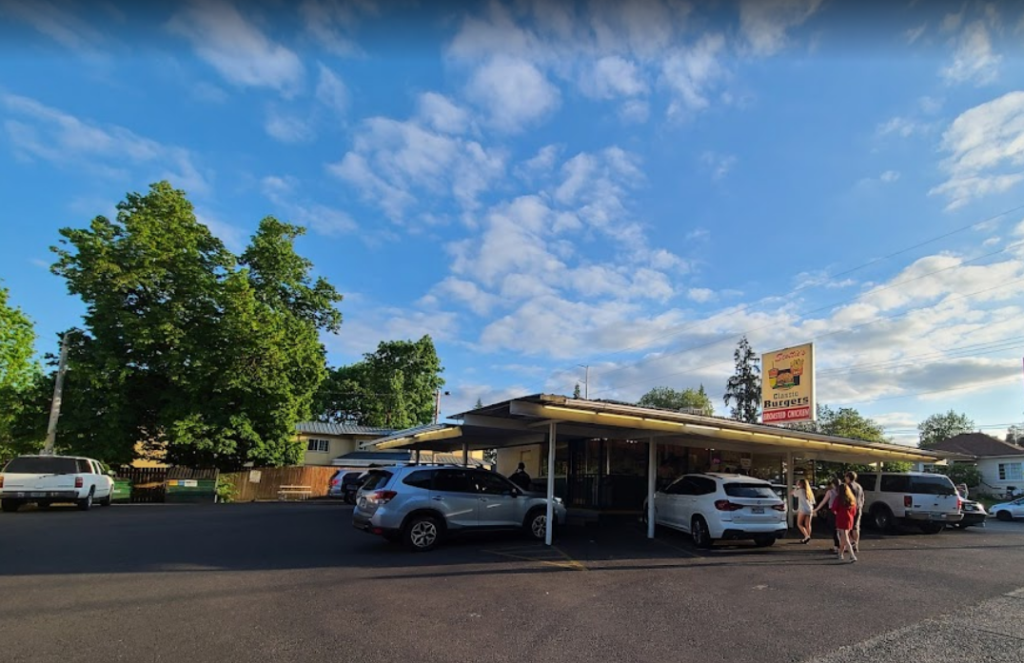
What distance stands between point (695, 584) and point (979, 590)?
4073 millimetres

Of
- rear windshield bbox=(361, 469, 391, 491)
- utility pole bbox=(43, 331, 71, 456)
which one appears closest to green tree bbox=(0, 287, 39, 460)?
utility pole bbox=(43, 331, 71, 456)

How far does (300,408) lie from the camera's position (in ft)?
95.9

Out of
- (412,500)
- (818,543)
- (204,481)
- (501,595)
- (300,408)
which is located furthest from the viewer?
(300,408)

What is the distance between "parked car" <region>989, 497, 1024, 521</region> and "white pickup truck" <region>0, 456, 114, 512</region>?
38.7m

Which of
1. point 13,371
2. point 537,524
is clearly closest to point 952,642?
point 537,524

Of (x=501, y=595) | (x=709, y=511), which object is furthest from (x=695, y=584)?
(x=709, y=511)

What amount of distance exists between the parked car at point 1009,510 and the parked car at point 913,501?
48.9 ft

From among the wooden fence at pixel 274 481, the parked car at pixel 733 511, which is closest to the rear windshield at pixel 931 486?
the parked car at pixel 733 511

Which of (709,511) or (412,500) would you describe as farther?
(709,511)

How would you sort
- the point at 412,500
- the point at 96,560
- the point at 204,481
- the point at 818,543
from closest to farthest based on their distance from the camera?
1. the point at 96,560
2. the point at 412,500
3. the point at 818,543
4. the point at 204,481

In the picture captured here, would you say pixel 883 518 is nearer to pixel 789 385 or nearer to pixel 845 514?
pixel 845 514

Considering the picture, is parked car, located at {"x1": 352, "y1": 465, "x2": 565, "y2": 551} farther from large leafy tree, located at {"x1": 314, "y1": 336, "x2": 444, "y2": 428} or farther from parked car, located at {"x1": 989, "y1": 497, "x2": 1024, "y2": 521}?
large leafy tree, located at {"x1": 314, "y1": 336, "x2": 444, "y2": 428}

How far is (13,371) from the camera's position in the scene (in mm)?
26406

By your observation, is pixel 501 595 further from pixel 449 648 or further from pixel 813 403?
pixel 813 403
